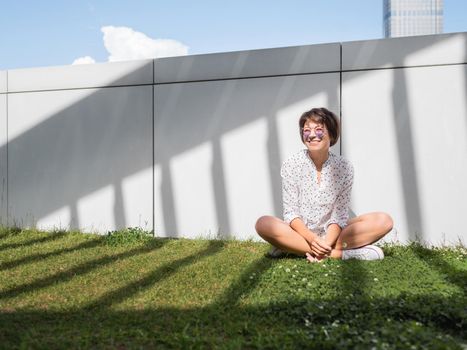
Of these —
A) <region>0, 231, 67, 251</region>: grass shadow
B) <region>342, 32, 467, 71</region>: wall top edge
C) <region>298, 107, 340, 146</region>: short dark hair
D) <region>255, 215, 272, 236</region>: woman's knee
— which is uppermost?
<region>342, 32, 467, 71</region>: wall top edge

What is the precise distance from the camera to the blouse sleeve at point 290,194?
192 inches

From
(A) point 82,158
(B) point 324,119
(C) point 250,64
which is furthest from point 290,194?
(A) point 82,158

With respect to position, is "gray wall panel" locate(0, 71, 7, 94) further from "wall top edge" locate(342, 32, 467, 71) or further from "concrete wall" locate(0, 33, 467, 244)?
"wall top edge" locate(342, 32, 467, 71)

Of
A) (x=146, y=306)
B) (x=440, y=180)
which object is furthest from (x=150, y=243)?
(x=440, y=180)

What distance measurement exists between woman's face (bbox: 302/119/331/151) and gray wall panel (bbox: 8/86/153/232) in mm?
2540

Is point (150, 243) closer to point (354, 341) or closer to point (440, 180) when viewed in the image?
point (440, 180)

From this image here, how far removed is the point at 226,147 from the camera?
20.7ft

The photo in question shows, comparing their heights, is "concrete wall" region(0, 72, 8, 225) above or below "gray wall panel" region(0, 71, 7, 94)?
below

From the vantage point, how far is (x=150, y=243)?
6160 mm

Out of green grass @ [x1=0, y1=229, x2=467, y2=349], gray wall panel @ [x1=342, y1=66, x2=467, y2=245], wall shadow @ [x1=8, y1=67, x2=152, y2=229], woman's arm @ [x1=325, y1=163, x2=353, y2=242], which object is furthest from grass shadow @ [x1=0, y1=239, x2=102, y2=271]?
gray wall panel @ [x1=342, y1=66, x2=467, y2=245]

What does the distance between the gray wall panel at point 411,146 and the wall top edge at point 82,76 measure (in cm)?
272

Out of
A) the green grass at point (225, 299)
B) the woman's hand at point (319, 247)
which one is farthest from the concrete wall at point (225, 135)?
the woman's hand at point (319, 247)

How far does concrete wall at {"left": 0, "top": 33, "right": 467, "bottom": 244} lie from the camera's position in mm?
5590

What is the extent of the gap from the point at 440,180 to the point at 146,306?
3654 millimetres
